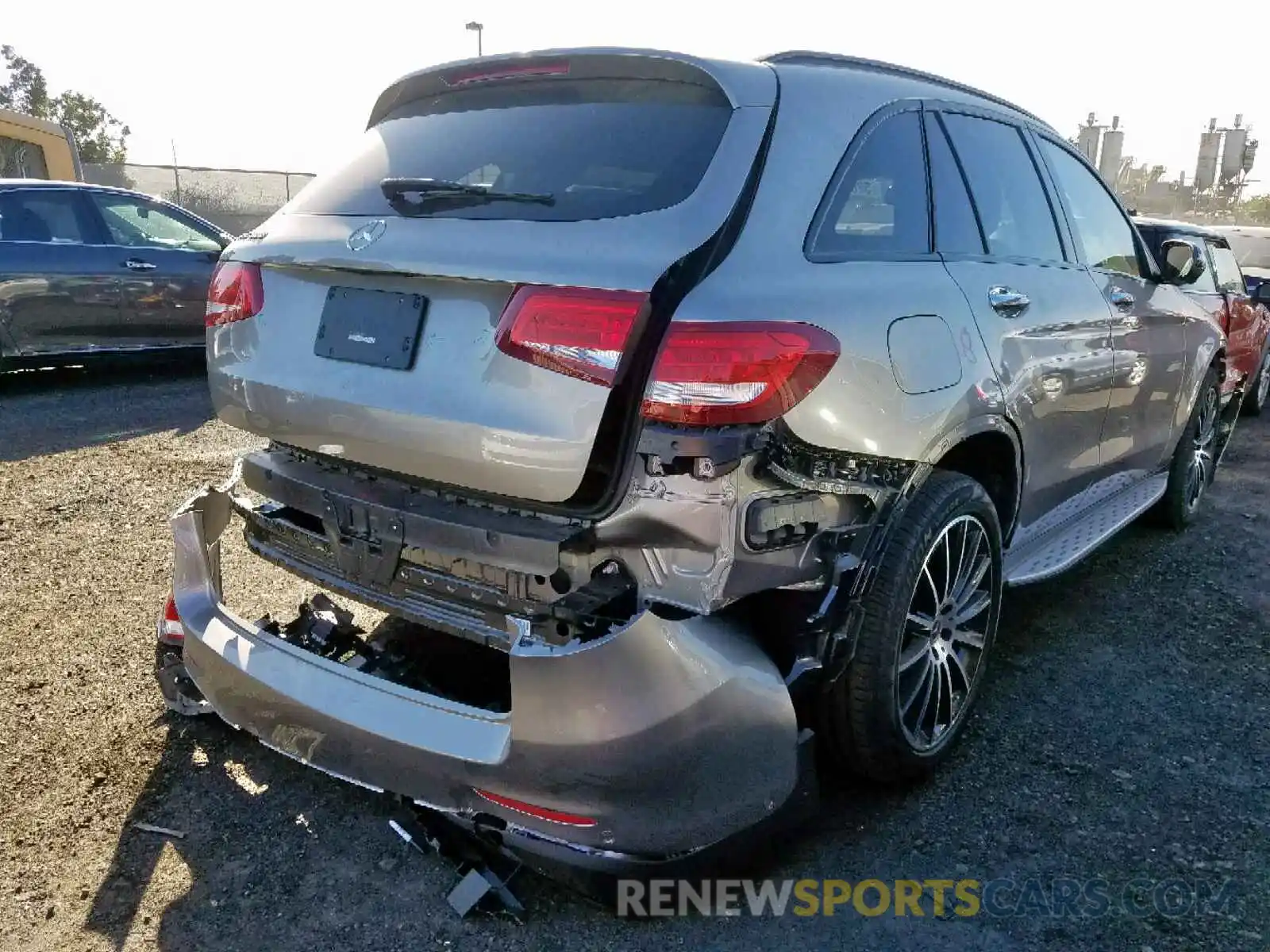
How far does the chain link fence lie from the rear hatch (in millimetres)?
20739

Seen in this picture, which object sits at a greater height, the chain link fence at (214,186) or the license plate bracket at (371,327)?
the license plate bracket at (371,327)

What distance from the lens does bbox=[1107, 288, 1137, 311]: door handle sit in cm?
377

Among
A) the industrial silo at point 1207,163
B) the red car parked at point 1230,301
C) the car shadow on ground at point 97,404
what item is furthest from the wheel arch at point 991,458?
the industrial silo at point 1207,163

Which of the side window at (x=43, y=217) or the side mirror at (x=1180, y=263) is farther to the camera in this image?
the side window at (x=43, y=217)

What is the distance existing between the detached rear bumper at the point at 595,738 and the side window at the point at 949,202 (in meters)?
1.46

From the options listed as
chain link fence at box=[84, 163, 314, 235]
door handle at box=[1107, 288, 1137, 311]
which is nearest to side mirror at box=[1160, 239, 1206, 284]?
door handle at box=[1107, 288, 1137, 311]

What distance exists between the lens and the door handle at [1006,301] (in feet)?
9.47

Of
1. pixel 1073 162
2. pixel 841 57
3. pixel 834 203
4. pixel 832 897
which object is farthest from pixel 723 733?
pixel 1073 162

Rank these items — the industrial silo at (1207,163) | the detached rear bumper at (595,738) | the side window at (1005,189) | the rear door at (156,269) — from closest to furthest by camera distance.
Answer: the detached rear bumper at (595,738)
the side window at (1005,189)
the rear door at (156,269)
the industrial silo at (1207,163)

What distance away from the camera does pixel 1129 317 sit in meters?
3.88

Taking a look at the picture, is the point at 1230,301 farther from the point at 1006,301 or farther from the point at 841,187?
the point at 841,187

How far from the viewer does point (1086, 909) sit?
231 cm

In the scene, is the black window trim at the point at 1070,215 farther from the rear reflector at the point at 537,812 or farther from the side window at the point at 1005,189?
the rear reflector at the point at 537,812

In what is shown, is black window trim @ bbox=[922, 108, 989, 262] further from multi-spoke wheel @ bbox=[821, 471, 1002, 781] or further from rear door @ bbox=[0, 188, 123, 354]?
rear door @ bbox=[0, 188, 123, 354]
